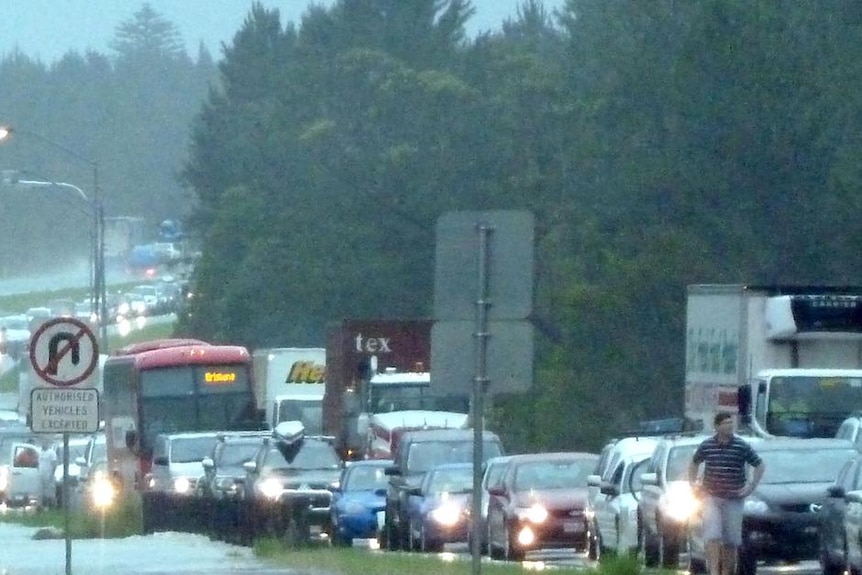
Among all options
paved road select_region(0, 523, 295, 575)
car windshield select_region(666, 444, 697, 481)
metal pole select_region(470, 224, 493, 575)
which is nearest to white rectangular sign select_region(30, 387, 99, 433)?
metal pole select_region(470, 224, 493, 575)

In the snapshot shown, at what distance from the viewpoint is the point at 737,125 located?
5972 cm

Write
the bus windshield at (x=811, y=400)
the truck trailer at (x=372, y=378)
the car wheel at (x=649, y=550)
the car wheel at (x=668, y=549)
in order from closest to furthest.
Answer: the car wheel at (x=668, y=549) → the car wheel at (x=649, y=550) → the bus windshield at (x=811, y=400) → the truck trailer at (x=372, y=378)

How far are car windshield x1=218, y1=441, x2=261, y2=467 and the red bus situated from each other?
6.57 metres

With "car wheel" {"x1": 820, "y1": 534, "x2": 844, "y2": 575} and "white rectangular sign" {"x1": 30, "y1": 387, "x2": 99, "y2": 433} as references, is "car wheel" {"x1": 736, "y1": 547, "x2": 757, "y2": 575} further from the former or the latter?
"white rectangular sign" {"x1": 30, "y1": 387, "x2": 99, "y2": 433}

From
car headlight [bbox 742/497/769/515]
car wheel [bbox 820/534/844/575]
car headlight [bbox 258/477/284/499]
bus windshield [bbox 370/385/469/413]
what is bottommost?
car headlight [bbox 258/477/284/499]

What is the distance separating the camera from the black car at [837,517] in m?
20.8

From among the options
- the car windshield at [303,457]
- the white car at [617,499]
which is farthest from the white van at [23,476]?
the white car at [617,499]

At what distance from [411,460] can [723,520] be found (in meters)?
13.8

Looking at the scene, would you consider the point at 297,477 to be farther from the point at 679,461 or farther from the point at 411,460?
the point at 679,461

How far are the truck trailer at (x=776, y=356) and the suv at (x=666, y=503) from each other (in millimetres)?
5220

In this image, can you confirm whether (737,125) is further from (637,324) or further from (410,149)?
(410,149)

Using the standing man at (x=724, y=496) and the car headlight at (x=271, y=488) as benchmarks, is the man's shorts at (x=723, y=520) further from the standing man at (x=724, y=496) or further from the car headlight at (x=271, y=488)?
the car headlight at (x=271, y=488)

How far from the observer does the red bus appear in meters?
43.3

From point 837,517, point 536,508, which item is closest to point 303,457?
point 536,508
